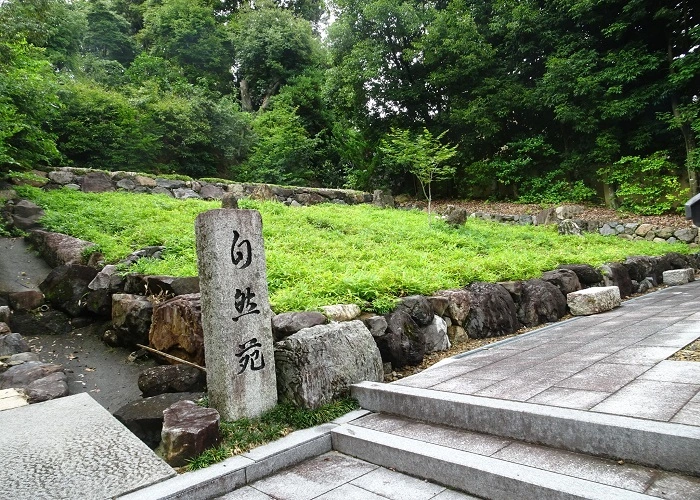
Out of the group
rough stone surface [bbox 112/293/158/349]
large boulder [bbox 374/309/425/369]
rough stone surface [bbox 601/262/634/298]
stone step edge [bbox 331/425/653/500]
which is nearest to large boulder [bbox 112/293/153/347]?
rough stone surface [bbox 112/293/158/349]

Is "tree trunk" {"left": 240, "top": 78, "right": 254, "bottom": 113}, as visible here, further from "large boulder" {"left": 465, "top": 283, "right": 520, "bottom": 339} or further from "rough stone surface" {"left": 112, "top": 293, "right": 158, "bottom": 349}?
"large boulder" {"left": 465, "top": 283, "right": 520, "bottom": 339}

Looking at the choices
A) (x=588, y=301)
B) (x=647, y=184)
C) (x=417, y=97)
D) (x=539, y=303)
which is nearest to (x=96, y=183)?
(x=539, y=303)

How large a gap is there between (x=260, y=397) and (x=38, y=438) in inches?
60.1

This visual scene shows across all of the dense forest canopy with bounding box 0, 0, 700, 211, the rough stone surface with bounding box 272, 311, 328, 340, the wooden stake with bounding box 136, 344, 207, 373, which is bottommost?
the wooden stake with bounding box 136, 344, 207, 373

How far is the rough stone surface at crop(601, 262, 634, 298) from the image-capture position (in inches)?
298

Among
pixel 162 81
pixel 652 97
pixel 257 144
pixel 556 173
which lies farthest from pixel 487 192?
pixel 162 81

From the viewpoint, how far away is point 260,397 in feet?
11.1

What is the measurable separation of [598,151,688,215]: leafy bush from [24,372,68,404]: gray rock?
15.9m

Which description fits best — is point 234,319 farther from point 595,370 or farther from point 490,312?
point 490,312

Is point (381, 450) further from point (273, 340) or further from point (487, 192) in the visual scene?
point (487, 192)

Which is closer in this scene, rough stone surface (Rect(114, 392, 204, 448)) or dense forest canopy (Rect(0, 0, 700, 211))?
rough stone surface (Rect(114, 392, 204, 448))

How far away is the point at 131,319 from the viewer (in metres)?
4.84

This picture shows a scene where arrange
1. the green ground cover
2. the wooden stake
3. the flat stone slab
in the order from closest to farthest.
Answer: the flat stone slab < the wooden stake < the green ground cover

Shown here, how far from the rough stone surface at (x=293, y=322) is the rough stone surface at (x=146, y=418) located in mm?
895
